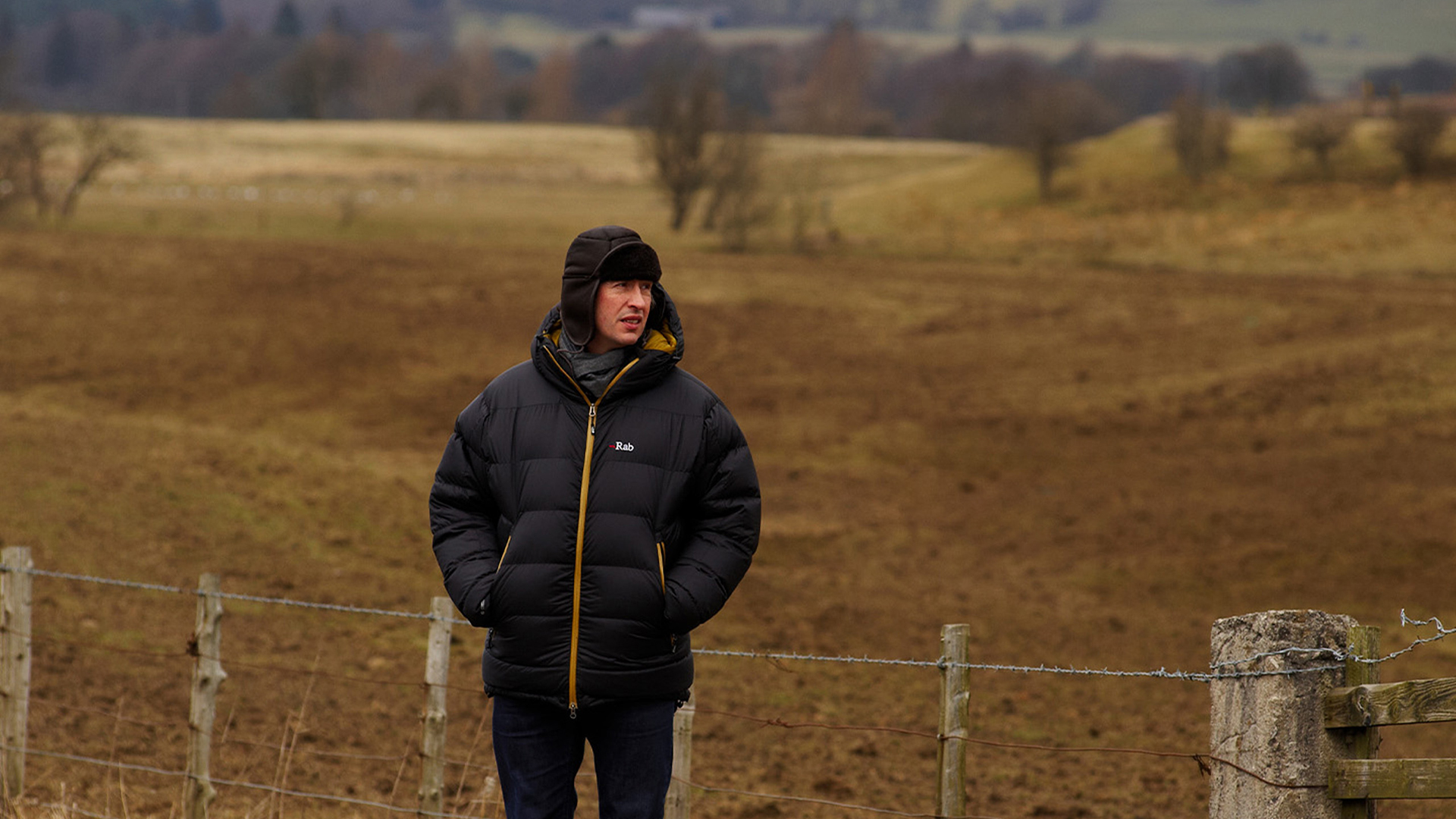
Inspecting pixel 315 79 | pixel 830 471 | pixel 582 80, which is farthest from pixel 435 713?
pixel 582 80

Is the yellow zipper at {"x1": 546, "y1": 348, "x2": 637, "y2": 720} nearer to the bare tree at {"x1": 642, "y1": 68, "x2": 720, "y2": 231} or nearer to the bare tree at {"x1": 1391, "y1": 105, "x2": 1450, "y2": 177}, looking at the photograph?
the bare tree at {"x1": 642, "y1": 68, "x2": 720, "y2": 231}

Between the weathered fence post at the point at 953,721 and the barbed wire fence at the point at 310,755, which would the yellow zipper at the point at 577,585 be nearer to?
the barbed wire fence at the point at 310,755

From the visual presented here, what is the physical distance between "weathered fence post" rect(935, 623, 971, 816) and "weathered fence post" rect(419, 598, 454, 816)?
1950 mm

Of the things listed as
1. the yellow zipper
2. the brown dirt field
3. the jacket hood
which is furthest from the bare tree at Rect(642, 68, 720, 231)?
the yellow zipper

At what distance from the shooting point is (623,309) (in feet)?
11.9

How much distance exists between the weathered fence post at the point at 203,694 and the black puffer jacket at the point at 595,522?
2479mm

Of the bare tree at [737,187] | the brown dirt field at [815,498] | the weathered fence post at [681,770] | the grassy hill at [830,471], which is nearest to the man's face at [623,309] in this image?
the weathered fence post at [681,770]

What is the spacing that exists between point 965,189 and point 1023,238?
32.8ft

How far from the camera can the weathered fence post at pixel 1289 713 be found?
11.6ft

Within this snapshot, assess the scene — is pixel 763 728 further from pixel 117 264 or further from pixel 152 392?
pixel 117 264

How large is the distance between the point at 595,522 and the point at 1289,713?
1785 mm

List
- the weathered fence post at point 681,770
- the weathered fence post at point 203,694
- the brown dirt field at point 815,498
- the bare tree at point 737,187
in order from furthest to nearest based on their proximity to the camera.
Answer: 1. the bare tree at point 737,187
2. the brown dirt field at point 815,498
3. the weathered fence post at point 203,694
4. the weathered fence post at point 681,770

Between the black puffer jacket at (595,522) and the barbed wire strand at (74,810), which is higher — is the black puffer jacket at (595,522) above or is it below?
above

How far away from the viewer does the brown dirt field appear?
859 centimetres
